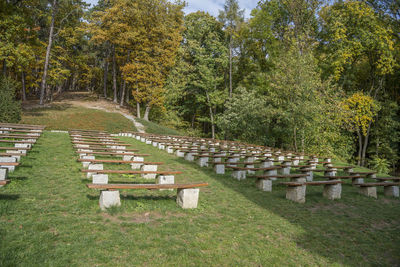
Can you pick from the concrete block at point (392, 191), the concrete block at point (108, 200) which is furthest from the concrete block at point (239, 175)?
the concrete block at point (392, 191)

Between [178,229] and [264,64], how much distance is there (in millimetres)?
31786

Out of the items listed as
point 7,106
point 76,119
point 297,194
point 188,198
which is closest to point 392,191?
point 297,194

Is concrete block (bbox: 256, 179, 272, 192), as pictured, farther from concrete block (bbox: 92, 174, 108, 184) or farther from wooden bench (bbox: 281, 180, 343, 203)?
concrete block (bbox: 92, 174, 108, 184)

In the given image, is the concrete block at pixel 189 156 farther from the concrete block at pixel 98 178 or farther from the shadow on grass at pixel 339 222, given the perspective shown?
the concrete block at pixel 98 178

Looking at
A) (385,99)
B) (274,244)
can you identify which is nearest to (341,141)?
(385,99)

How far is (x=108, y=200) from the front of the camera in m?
4.63

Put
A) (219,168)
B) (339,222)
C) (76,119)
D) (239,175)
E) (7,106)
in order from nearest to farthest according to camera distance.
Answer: (339,222) < (239,175) < (219,168) < (7,106) < (76,119)

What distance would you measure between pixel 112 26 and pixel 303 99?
22.8 metres

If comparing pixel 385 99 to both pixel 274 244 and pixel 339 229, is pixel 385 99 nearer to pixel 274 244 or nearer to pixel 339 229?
pixel 339 229

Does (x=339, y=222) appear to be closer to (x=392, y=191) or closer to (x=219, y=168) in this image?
(x=219, y=168)

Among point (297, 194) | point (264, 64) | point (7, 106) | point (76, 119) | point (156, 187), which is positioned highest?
point (264, 64)

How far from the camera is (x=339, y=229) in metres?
5.08

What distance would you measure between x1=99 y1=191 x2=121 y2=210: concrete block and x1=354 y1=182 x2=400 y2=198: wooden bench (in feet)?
25.2

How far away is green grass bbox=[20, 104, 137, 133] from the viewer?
21.3 metres
